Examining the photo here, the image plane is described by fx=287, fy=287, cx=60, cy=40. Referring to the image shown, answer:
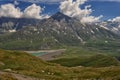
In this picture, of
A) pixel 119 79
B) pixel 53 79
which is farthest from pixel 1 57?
pixel 119 79

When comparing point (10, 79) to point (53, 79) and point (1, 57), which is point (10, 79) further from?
point (1, 57)

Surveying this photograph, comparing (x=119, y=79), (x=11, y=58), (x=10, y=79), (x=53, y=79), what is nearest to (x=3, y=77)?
(x=10, y=79)

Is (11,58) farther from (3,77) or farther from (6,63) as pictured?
(3,77)

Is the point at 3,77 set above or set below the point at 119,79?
above

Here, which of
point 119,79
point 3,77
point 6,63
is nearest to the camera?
point 3,77

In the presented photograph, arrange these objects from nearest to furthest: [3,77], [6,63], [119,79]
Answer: [3,77], [119,79], [6,63]

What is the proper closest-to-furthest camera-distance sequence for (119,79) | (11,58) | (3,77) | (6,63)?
(3,77) < (119,79) < (6,63) < (11,58)

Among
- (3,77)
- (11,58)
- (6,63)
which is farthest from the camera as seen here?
(11,58)

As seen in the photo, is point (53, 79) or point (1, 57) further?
point (1, 57)

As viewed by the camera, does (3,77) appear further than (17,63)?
No
